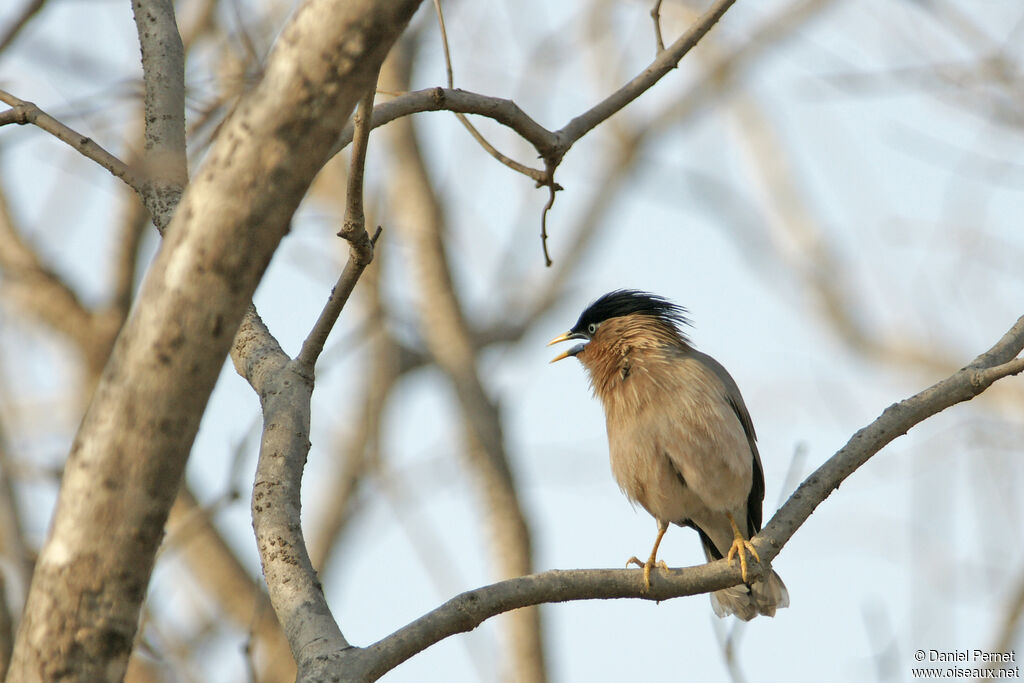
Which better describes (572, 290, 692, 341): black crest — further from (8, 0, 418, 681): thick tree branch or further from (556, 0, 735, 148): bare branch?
(8, 0, 418, 681): thick tree branch

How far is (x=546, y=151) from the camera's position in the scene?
3770mm

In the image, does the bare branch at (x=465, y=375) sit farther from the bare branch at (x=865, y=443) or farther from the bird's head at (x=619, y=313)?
the bare branch at (x=865, y=443)

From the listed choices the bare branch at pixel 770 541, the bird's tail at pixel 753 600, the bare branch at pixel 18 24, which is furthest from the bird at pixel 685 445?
the bare branch at pixel 18 24

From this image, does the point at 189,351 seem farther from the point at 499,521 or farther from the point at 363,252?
the point at 499,521

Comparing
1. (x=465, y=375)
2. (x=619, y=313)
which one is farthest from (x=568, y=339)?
(x=465, y=375)

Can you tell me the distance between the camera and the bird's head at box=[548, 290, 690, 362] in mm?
5953

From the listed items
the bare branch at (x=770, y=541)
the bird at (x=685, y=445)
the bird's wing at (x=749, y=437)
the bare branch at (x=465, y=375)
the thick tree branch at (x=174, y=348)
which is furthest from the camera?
the bare branch at (x=465, y=375)

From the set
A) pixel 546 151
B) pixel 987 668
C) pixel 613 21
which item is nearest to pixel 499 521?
pixel 987 668

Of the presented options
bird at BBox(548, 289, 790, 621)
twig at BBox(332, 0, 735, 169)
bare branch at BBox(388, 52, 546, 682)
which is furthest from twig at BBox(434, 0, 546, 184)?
bare branch at BBox(388, 52, 546, 682)

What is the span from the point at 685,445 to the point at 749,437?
0.67m

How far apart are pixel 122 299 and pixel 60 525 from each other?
260 inches

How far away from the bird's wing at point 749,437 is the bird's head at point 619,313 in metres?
0.39

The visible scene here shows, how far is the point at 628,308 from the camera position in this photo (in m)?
6.01

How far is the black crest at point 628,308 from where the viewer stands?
5984 mm
